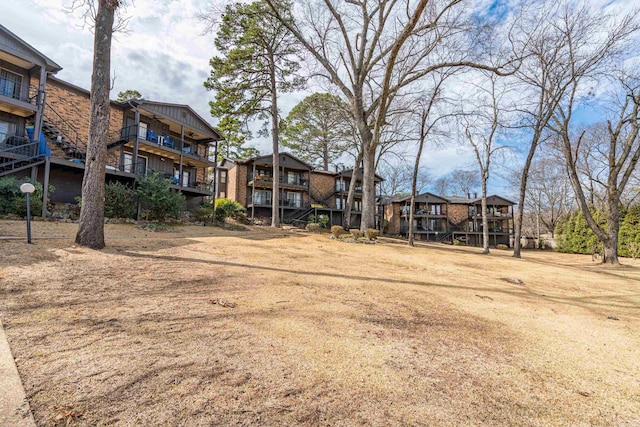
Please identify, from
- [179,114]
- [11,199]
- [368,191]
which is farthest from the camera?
[179,114]

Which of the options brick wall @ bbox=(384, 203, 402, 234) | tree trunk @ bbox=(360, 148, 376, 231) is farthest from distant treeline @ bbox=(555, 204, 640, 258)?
tree trunk @ bbox=(360, 148, 376, 231)

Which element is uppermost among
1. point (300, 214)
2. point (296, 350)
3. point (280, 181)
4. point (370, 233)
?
point (280, 181)

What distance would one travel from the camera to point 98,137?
707 centimetres

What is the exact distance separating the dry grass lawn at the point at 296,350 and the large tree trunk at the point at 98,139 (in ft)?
4.44

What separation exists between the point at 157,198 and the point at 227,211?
17.8 feet

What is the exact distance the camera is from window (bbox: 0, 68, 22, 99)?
12.7 m

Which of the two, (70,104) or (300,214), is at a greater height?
(70,104)

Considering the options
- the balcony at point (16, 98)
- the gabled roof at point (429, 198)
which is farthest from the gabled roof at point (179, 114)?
the gabled roof at point (429, 198)

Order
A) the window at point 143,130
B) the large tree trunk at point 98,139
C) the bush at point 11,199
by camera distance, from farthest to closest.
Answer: the window at point 143,130, the bush at point 11,199, the large tree trunk at point 98,139

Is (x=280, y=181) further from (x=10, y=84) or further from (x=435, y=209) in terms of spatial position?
(x=435, y=209)

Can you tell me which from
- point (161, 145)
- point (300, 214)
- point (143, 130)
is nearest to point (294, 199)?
point (300, 214)

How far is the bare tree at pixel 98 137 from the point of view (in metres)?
6.93

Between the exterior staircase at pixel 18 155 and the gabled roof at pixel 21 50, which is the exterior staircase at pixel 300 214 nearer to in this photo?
the exterior staircase at pixel 18 155

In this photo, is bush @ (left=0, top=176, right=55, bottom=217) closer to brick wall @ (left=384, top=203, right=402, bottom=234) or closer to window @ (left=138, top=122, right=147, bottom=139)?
window @ (left=138, top=122, right=147, bottom=139)
